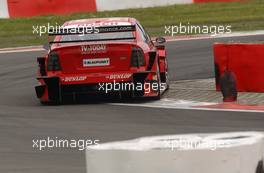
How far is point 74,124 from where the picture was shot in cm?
1163

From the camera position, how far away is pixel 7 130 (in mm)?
11250

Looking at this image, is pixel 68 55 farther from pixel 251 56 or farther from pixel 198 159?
pixel 198 159

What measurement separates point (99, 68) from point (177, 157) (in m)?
7.74

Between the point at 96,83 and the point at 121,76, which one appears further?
the point at 96,83

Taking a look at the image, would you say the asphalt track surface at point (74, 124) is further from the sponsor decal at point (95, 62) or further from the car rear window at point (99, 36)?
the car rear window at point (99, 36)

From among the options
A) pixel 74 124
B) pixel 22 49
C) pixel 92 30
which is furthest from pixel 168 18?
pixel 74 124

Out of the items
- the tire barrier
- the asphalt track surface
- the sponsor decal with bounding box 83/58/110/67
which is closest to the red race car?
the sponsor decal with bounding box 83/58/110/67

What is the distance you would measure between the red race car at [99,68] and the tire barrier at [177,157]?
7.31 metres

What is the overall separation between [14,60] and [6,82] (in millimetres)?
3504

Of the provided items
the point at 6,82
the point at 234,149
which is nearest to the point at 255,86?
the point at 6,82

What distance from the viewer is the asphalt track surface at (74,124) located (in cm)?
910

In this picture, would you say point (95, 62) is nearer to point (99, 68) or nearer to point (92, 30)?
point (99, 68)

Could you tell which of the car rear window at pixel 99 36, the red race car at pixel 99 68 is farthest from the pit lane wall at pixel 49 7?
the red race car at pixel 99 68

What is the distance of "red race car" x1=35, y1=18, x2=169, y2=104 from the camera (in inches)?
523
